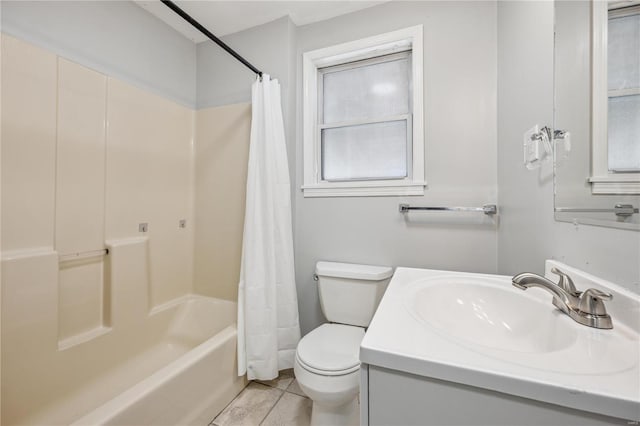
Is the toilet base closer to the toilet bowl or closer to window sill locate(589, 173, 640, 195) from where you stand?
the toilet bowl

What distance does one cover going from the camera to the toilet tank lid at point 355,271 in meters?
1.42

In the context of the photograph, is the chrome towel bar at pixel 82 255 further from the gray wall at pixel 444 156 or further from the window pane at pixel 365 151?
the window pane at pixel 365 151

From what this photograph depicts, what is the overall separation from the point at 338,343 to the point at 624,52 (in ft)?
4.64

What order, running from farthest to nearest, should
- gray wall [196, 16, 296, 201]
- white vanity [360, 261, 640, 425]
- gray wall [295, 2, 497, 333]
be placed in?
gray wall [196, 16, 296, 201] < gray wall [295, 2, 497, 333] < white vanity [360, 261, 640, 425]

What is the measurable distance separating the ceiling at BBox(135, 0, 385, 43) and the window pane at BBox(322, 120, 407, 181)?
0.76 m

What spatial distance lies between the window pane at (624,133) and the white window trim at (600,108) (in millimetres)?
21

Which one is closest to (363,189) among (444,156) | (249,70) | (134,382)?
(444,156)

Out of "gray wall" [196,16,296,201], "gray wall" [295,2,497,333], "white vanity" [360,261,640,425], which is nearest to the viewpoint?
"white vanity" [360,261,640,425]

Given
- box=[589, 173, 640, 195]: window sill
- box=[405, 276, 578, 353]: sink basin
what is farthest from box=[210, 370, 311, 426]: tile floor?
box=[589, 173, 640, 195]: window sill

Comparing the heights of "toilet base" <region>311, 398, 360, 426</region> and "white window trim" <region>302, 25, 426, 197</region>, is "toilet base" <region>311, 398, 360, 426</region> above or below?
below

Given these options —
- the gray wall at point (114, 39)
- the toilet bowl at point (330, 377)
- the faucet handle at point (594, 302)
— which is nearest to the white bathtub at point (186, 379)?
the toilet bowl at point (330, 377)

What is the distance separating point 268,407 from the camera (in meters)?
1.35

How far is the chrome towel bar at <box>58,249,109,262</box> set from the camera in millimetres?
1271

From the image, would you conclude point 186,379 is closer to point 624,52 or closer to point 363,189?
point 363,189
